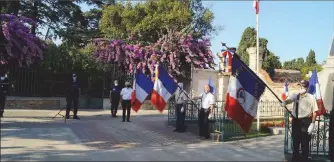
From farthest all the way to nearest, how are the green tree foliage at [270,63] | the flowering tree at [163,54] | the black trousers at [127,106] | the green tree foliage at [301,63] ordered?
the green tree foliage at [301,63] → the green tree foliage at [270,63] → the flowering tree at [163,54] → the black trousers at [127,106]

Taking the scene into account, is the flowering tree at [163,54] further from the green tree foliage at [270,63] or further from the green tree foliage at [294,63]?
the green tree foliage at [294,63]

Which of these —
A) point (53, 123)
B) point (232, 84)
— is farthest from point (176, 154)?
point (53, 123)

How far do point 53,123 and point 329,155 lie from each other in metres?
9.44

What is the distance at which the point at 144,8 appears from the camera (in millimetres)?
27891

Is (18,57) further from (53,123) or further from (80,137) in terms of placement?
(80,137)

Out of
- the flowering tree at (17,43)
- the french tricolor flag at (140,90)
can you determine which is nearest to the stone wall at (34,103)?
the flowering tree at (17,43)

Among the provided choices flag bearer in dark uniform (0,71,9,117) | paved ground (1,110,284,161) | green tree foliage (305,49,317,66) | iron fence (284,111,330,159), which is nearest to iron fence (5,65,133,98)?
flag bearer in dark uniform (0,71,9,117)

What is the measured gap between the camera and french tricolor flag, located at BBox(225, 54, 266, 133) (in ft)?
33.6

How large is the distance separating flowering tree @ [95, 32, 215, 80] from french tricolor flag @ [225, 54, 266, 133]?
→ 12707 mm

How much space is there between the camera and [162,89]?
533 inches

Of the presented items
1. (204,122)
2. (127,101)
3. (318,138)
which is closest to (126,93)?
(127,101)

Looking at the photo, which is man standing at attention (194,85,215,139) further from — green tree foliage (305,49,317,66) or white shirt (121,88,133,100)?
green tree foliage (305,49,317,66)

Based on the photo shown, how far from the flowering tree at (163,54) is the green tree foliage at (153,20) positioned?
1.65 meters

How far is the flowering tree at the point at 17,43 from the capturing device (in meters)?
19.1
